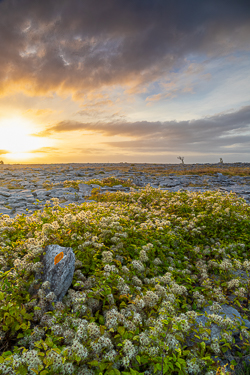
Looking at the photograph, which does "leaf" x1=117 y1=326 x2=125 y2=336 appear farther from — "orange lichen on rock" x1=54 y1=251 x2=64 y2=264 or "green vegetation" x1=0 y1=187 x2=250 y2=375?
"orange lichen on rock" x1=54 y1=251 x2=64 y2=264

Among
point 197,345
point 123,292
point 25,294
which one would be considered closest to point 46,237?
point 25,294

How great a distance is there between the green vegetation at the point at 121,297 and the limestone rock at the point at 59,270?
0.68 feet

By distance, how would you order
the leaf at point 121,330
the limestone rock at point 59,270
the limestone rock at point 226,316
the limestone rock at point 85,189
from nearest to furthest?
the leaf at point 121,330 < the limestone rock at point 226,316 < the limestone rock at point 59,270 < the limestone rock at point 85,189

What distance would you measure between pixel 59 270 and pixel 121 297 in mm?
1565

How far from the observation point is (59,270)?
455cm

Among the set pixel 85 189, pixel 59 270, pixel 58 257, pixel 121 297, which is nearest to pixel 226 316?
pixel 121 297

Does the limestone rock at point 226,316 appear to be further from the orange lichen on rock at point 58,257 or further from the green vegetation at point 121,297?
the orange lichen on rock at point 58,257

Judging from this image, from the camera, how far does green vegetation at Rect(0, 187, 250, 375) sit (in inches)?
117

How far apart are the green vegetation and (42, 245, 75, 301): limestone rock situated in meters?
0.21

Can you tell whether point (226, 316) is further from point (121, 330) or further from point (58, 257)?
point (58, 257)

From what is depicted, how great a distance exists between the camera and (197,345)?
370 centimetres

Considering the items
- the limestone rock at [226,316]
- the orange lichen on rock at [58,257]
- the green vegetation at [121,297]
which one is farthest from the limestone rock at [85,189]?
the limestone rock at [226,316]

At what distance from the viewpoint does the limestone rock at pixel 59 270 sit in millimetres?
4422

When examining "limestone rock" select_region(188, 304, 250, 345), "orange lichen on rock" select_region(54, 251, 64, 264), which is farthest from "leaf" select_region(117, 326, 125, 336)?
"orange lichen on rock" select_region(54, 251, 64, 264)
